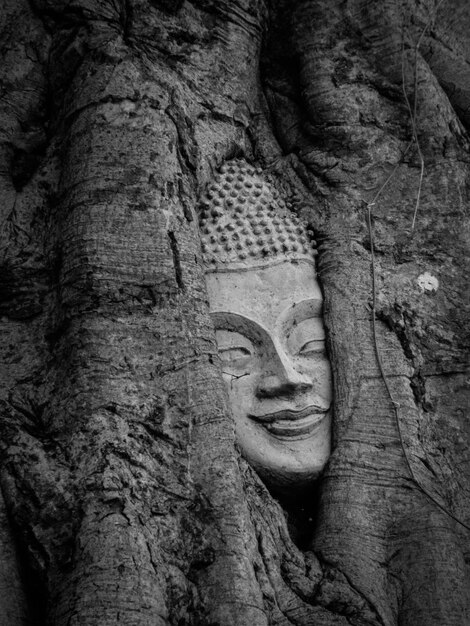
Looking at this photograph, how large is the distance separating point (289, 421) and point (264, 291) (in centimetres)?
53

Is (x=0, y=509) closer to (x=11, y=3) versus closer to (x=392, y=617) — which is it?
(x=392, y=617)

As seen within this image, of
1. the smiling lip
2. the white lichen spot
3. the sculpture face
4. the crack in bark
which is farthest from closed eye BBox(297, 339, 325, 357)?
the crack in bark

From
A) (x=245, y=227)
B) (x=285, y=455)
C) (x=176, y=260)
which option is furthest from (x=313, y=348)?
(x=176, y=260)

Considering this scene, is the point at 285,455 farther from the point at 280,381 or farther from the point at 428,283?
the point at 428,283

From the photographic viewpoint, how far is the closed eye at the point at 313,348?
3949mm

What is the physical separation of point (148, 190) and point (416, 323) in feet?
3.92

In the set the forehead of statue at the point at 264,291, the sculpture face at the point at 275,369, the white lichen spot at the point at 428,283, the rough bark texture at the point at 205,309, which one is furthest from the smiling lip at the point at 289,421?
the white lichen spot at the point at 428,283

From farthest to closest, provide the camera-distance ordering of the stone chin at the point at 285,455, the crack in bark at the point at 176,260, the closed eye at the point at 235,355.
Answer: the closed eye at the point at 235,355 < the stone chin at the point at 285,455 < the crack in bark at the point at 176,260

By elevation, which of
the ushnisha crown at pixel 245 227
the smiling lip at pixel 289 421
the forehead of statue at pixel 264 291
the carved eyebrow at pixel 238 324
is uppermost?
the ushnisha crown at pixel 245 227

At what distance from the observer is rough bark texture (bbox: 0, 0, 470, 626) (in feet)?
10.2

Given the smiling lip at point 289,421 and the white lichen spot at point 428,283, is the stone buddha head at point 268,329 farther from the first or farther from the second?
the white lichen spot at point 428,283

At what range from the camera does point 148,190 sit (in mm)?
3717

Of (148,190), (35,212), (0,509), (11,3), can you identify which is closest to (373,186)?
(148,190)

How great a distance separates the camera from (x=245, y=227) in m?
4.09
